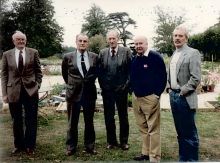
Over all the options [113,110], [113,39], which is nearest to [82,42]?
[113,39]

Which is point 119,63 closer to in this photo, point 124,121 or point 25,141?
point 124,121

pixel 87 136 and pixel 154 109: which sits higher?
pixel 154 109

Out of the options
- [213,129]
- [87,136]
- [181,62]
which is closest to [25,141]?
[87,136]

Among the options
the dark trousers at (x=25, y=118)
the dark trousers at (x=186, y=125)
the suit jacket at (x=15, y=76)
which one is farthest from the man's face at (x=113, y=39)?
the dark trousers at (x=25, y=118)

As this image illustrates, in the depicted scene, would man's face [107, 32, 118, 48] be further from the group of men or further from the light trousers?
the light trousers

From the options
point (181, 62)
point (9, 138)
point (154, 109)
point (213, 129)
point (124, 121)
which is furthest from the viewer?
point (213, 129)

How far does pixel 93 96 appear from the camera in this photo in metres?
5.54

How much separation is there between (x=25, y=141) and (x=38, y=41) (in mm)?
27949

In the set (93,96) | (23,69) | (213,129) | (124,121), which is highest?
(23,69)

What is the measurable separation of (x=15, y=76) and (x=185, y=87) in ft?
8.43

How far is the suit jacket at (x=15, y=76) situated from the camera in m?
5.42

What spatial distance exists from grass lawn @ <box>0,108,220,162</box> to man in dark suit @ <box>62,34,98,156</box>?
0.95 feet

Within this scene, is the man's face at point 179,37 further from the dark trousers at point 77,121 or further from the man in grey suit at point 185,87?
the dark trousers at point 77,121

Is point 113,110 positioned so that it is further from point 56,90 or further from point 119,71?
point 56,90
